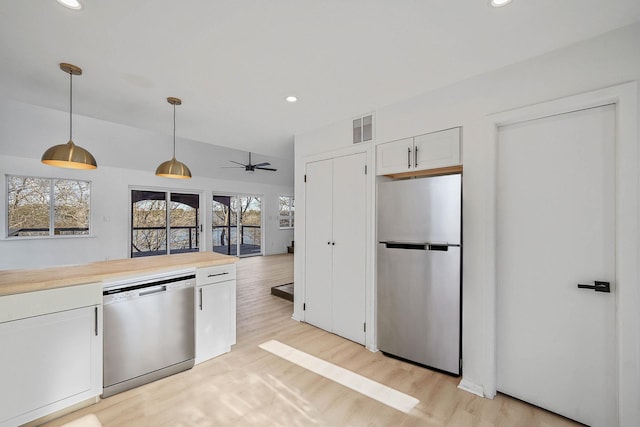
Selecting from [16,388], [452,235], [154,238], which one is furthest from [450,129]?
[154,238]

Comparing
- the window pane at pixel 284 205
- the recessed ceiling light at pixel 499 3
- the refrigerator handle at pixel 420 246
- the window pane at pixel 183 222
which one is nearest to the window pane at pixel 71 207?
the window pane at pixel 183 222

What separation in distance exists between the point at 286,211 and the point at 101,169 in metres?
5.90

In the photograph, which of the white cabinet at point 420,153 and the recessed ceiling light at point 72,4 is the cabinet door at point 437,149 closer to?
the white cabinet at point 420,153

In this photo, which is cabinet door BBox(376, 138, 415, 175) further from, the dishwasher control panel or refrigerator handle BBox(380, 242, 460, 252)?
the dishwasher control panel

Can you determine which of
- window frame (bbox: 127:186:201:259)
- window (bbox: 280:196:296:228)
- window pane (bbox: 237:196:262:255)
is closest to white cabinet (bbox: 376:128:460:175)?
window frame (bbox: 127:186:201:259)

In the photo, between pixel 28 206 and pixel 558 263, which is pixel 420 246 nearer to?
pixel 558 263

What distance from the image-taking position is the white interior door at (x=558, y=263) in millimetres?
1740

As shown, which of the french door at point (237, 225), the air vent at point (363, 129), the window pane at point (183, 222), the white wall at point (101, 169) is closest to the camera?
the air vent at point (363, 129)

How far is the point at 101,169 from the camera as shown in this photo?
6.24 m

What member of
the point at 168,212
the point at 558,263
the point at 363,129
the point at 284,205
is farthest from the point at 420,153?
the point at 284,205

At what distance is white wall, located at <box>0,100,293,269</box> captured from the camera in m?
5.22

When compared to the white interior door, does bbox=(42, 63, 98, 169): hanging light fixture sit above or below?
above

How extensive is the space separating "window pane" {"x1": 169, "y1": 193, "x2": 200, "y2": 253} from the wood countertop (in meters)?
5.65

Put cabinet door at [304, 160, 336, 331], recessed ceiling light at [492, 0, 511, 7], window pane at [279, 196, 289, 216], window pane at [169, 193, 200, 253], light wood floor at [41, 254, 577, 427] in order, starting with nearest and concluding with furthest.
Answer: recessed ceiling light at [492, 0, 511, 7], light wood floor at [41, 254, 577, 427], cabinet door at [304, 160, 336, 331], window pane at [169, 193, 200, 253], window pane at [279, 196, 289, 216]
